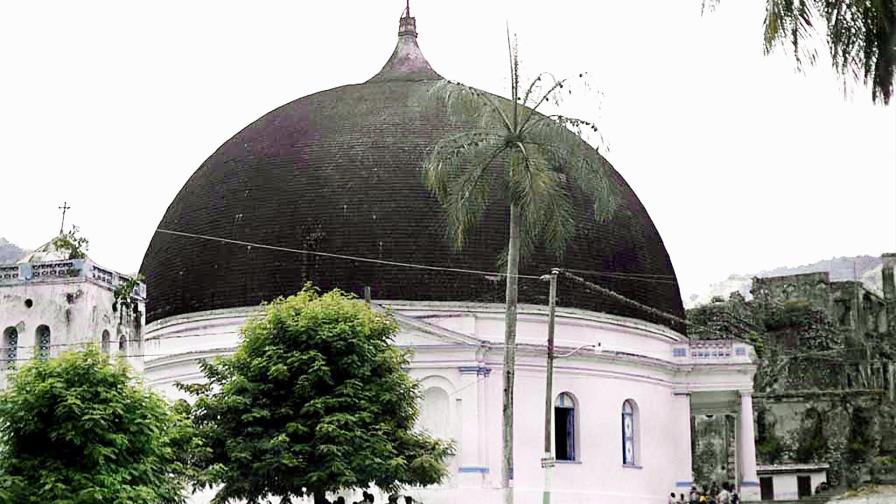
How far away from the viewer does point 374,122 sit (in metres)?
45.9

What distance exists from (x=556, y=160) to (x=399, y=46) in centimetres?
1809

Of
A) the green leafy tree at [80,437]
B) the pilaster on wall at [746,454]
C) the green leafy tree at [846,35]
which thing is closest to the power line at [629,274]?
the pilaster on wall at [746,454]

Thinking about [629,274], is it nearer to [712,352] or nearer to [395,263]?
[712,352]

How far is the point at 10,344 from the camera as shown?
148 ft

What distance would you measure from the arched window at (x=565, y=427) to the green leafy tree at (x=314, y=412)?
8.47 metres

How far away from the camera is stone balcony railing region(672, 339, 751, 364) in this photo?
156 feet

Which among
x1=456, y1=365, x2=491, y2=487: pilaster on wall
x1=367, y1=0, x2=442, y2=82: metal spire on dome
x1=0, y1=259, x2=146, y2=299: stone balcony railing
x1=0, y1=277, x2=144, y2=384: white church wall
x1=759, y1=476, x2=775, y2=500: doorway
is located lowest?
x1=759, y1=476, x2=775, y2=500: doorway

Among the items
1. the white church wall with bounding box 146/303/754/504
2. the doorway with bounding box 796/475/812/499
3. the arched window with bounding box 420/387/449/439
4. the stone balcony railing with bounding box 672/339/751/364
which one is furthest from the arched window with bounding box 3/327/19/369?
the doorway with bounding box 796/475/812/499

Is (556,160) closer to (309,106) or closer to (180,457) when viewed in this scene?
(180,457)

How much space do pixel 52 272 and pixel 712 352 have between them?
65.2ft

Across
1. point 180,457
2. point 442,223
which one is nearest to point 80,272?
point 442,223

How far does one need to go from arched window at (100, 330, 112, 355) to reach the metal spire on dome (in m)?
11.6

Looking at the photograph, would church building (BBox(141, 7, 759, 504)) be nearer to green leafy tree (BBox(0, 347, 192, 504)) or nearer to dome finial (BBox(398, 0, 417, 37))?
dome finial (BBox(398, 0, 417, 37))

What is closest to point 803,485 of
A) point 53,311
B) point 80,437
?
point 53,311
